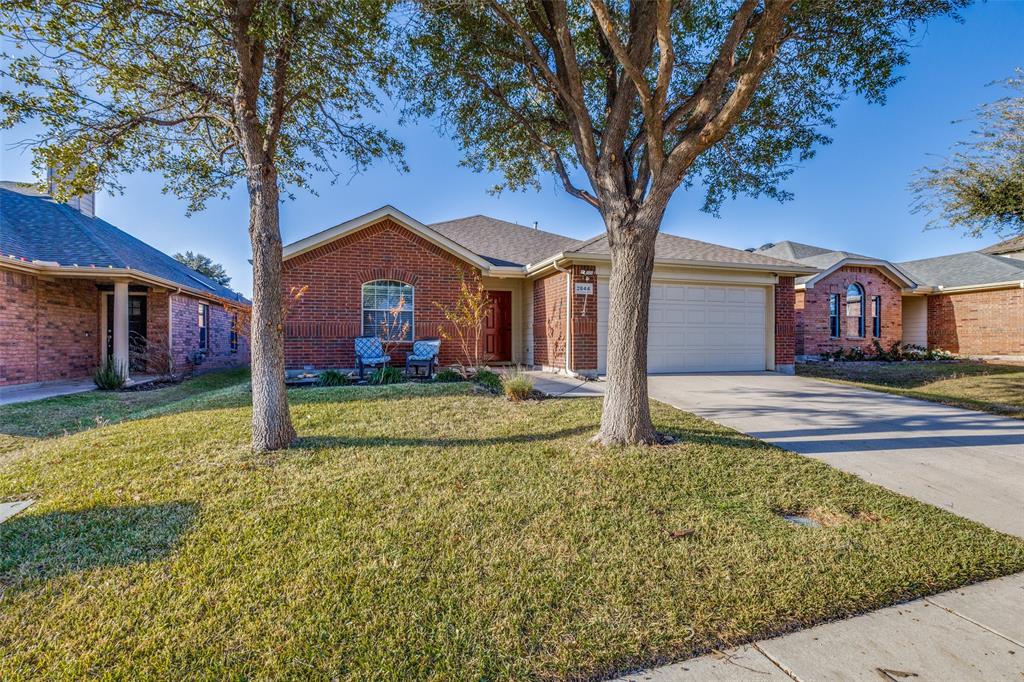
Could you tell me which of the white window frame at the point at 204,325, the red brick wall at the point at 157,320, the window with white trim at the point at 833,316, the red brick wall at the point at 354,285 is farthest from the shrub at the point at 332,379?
the window with white trim at the point at 833,316

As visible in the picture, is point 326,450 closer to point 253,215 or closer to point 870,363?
point 253,215

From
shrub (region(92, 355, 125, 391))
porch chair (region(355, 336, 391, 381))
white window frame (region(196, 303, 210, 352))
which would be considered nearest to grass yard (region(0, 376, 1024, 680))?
porch chair (region(355, 336, 391, 381))

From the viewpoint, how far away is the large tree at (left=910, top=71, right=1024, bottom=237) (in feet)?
28.1

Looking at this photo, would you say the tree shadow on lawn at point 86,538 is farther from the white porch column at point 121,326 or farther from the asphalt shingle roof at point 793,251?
the asphalt shingle roof at point 793,251

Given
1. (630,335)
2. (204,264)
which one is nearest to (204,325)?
(630,335)

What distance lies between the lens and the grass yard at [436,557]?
2113 millimetres

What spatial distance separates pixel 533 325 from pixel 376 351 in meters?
4.42

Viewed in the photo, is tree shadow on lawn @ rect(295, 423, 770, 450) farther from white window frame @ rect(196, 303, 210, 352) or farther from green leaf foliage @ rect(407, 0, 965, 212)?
white window frame @ rect(196, 303, 210, 352)

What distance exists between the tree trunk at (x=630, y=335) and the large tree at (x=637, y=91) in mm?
15

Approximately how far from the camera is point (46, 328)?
420 inches

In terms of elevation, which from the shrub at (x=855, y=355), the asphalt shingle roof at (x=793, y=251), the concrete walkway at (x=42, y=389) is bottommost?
the concrete walkway at (x=42, y=389)

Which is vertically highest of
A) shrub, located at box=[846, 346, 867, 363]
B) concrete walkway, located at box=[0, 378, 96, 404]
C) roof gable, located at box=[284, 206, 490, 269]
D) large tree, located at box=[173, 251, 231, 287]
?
large tree, located at box=[173, 251, 231, 287]

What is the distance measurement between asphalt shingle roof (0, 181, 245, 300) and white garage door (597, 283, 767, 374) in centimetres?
1236

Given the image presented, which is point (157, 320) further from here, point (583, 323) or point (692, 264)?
point (692, 264)
